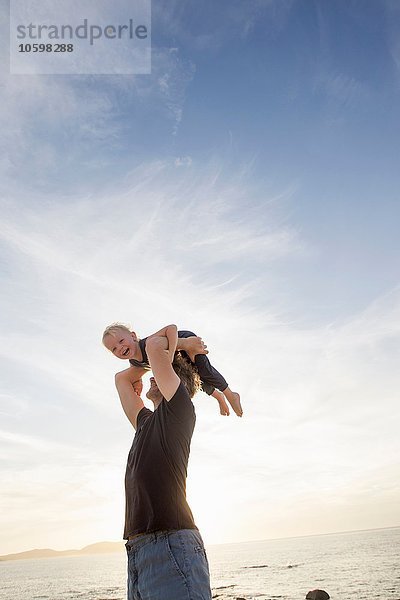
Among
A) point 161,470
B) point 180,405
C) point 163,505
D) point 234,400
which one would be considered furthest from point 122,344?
point 163,505

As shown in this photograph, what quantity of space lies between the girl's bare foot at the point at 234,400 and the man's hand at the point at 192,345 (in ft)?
3.22

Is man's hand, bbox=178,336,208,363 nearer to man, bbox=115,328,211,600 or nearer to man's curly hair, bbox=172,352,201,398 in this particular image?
man's curly hair, bbox=172,352,201,398

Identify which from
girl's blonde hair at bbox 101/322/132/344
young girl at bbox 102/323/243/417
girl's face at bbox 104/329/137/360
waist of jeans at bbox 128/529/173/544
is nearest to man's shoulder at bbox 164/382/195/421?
waist of jeans at bbox 128/529/173/544

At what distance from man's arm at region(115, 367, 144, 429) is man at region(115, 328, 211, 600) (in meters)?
0.48

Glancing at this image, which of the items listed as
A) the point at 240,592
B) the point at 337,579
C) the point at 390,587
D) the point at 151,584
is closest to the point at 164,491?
the point at 151,584

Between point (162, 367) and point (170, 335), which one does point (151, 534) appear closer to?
point (162, 367)

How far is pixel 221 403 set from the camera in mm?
5727

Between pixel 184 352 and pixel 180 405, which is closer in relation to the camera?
pixel 180 405

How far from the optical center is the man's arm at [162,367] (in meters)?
3.60

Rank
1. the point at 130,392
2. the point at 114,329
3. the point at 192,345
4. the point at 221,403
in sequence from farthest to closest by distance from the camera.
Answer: the point at 221,403
the point at 114,329
the point at 192,345
the point at 130,392

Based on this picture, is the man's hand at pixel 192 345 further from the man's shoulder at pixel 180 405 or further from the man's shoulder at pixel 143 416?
the man's shoulder at pixel 180 405

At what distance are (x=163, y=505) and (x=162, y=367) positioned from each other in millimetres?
913

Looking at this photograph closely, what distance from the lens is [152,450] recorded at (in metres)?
3.42

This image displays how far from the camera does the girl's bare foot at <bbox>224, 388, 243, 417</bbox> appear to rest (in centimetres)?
575
